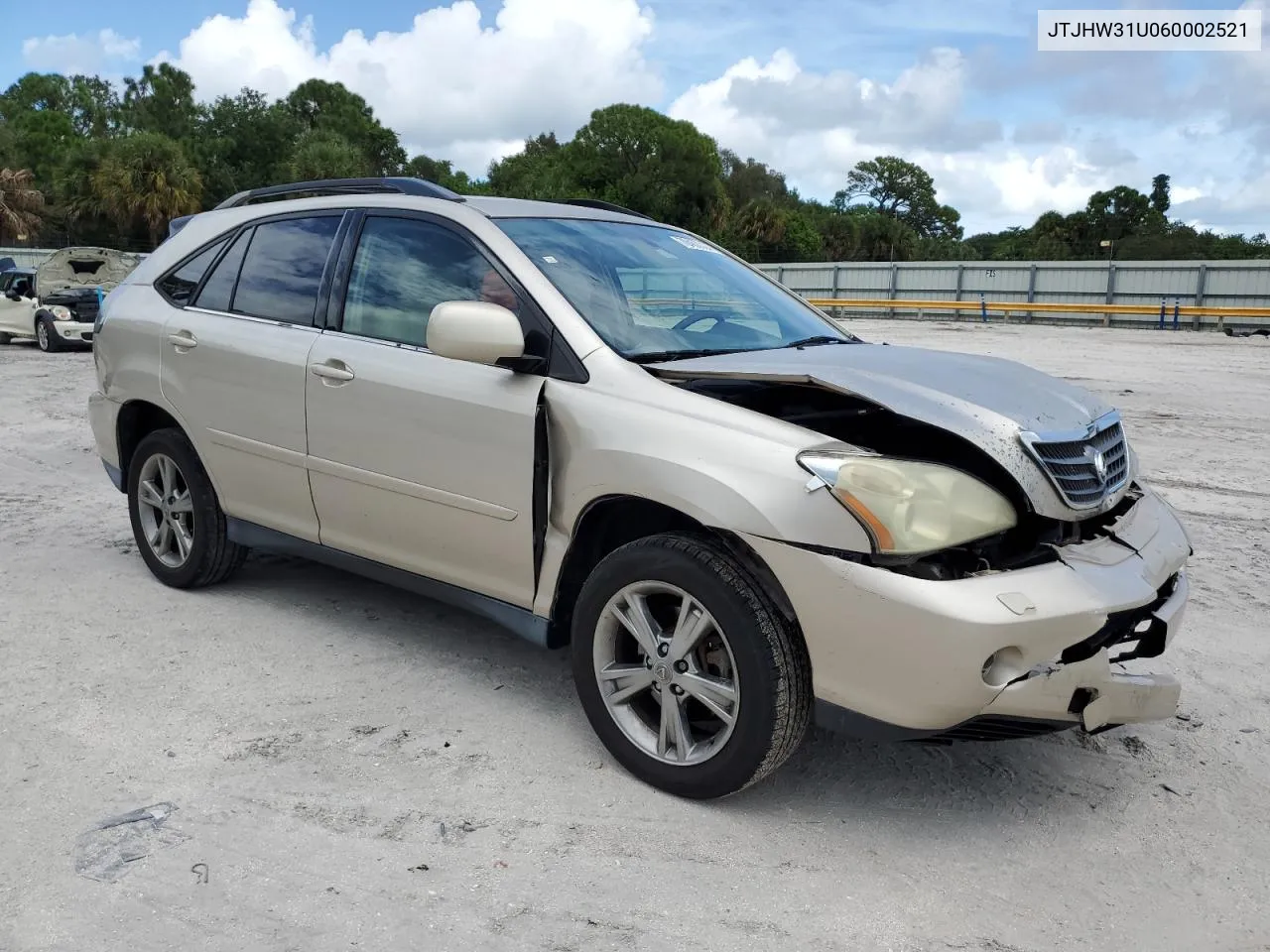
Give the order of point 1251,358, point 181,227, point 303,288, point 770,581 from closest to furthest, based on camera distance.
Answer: point 770,581 < point 303,288 < point 181,227 < point 1251,358

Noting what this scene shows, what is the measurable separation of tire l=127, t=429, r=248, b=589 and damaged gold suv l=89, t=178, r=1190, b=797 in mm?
58

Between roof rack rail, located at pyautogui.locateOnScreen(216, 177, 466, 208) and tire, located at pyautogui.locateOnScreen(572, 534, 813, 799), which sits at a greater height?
roof rack rail, located at pyautogui.locateOnScreen(216, 177, 466, 208)

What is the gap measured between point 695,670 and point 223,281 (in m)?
2.90

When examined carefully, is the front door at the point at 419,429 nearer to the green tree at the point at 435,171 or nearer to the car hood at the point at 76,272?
the car hood at the point at 76,272

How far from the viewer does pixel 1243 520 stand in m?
6.58

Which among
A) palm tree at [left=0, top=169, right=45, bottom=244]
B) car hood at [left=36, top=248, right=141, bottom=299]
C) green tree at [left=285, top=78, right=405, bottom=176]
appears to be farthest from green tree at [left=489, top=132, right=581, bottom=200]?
car hood at [left=36, top=248, right=141, bottom=299]

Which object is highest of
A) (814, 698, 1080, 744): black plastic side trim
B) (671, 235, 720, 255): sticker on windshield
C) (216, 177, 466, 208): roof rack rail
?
(216, 177, 466, 208): roof rack rail

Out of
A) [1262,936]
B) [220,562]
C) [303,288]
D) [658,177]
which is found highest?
[658,177]

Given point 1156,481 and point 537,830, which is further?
point 1156,481

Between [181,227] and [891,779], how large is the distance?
4104 millimetres

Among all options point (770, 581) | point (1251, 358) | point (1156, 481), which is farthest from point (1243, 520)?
point (1251, 358)

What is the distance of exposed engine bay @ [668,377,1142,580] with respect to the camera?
9.41ft

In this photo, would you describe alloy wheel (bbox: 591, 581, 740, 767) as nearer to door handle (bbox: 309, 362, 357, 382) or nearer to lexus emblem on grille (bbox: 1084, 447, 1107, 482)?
lexus emblem on grille (bbox: 1084, 447, 1107, 482)

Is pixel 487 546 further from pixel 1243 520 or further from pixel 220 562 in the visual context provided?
pixel 1243 520
